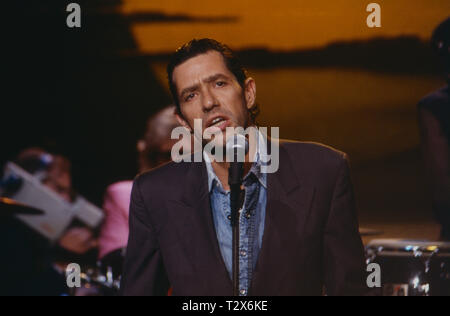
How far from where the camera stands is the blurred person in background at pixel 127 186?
433 centimetres

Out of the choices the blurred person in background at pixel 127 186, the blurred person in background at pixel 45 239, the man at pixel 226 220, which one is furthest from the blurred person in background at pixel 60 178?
the man at pixel 226 220

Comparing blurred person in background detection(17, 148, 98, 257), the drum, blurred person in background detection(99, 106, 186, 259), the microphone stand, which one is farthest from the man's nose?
blurred person in background detection(17, 148, 98, 257)

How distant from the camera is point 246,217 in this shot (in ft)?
7.14

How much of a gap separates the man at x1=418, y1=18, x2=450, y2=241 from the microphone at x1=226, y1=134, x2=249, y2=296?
2321 mm

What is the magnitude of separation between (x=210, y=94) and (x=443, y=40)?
237 cm

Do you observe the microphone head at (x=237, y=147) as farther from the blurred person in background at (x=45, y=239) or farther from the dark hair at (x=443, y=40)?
the blurred person in background at (x=45, y=239)

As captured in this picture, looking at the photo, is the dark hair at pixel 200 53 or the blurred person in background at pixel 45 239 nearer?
the dark hair at pixel 200 53

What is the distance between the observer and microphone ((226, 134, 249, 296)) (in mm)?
1635

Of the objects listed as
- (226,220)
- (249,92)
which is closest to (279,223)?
(226,220)

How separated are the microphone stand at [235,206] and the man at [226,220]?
16.3 inches

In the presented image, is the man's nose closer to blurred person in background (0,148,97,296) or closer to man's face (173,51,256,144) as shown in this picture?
man's face (173,51,256,144)

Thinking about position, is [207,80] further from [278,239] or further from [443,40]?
[443,40]
